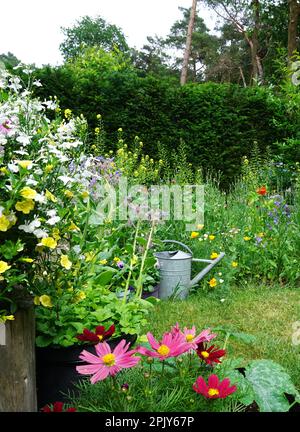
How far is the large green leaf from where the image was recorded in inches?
50.6

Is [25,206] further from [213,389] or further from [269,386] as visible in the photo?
[269,386]

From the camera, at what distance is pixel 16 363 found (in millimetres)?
1326

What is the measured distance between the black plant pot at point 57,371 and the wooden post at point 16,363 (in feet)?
0.68

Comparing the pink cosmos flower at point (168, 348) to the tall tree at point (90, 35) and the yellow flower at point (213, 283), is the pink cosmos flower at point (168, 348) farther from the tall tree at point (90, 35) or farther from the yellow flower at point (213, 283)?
the tall tree at point (90, 35)

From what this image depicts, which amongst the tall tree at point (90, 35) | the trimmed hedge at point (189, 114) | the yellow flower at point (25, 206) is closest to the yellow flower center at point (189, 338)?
the yellow flower at point (25, 206)

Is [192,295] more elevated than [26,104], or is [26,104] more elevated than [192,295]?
[26,104]

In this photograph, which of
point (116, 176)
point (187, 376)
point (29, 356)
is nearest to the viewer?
Result: point (187, 376)

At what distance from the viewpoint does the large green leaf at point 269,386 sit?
129 centimetres

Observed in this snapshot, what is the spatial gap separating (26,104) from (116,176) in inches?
72.5

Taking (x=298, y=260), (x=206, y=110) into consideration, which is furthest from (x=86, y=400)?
(x=206, y=110)

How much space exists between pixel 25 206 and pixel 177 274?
2009 millimetres
